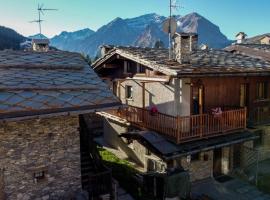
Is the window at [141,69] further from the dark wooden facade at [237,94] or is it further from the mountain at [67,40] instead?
the mountain at [67,40]

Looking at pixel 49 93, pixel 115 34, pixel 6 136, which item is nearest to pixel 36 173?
pixel 6 136

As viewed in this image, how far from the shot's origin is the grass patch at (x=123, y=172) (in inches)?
556

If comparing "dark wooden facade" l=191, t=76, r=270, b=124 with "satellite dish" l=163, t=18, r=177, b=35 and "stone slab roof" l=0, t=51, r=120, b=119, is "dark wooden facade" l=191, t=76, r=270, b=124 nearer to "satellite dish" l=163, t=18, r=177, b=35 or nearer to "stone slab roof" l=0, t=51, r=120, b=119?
"satellite dish" l=163, t=18, r=177, b=35

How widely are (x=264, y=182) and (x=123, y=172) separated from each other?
314 inches

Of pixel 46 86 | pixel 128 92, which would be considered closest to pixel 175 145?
pixel 46 86

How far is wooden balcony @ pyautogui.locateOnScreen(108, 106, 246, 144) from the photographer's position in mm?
13734

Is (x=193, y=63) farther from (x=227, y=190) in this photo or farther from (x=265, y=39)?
(x=265, y=39)

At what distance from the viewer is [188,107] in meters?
15.0

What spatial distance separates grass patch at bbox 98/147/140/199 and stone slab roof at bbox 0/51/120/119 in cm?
530

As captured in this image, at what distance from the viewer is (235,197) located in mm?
14242

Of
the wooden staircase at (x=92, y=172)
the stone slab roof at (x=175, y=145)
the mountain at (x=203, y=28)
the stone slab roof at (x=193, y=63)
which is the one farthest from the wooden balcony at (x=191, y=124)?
the mountain at (x=203, y=28)

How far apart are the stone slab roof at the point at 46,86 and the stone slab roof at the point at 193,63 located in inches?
142

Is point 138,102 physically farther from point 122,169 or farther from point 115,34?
point 115,34

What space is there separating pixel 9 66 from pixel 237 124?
38.2 ft
